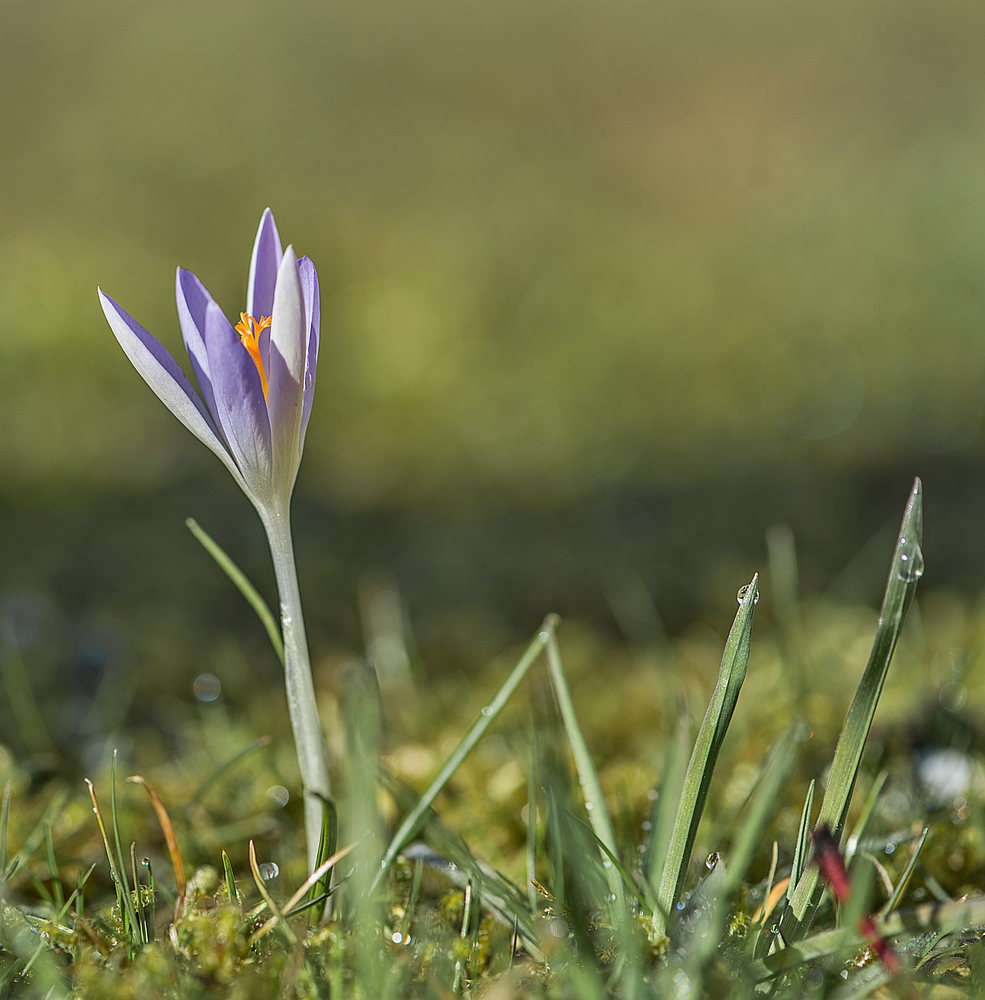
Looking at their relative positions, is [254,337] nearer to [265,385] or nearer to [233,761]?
[265,385]

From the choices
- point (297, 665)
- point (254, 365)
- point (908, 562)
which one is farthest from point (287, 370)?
point (908, 562)

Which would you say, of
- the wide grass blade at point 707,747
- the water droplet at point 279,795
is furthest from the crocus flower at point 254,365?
the water droplet at point 279,795

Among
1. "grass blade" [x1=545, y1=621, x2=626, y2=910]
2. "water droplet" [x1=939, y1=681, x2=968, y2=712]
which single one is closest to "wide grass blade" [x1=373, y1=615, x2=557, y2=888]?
"grass blade" [x1=545, y1=621, x2=626, y2=910]

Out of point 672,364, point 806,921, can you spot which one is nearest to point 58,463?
point 672,364

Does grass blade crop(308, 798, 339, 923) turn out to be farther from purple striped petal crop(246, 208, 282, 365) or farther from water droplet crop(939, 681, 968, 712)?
water droplet crop(939, 681, 968, 712)

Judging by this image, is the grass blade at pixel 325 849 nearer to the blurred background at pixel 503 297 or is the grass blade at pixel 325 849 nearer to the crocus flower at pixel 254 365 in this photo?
the crocus flower at pixel 254 365

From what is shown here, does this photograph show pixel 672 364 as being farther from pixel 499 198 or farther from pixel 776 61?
pixel 776 61
